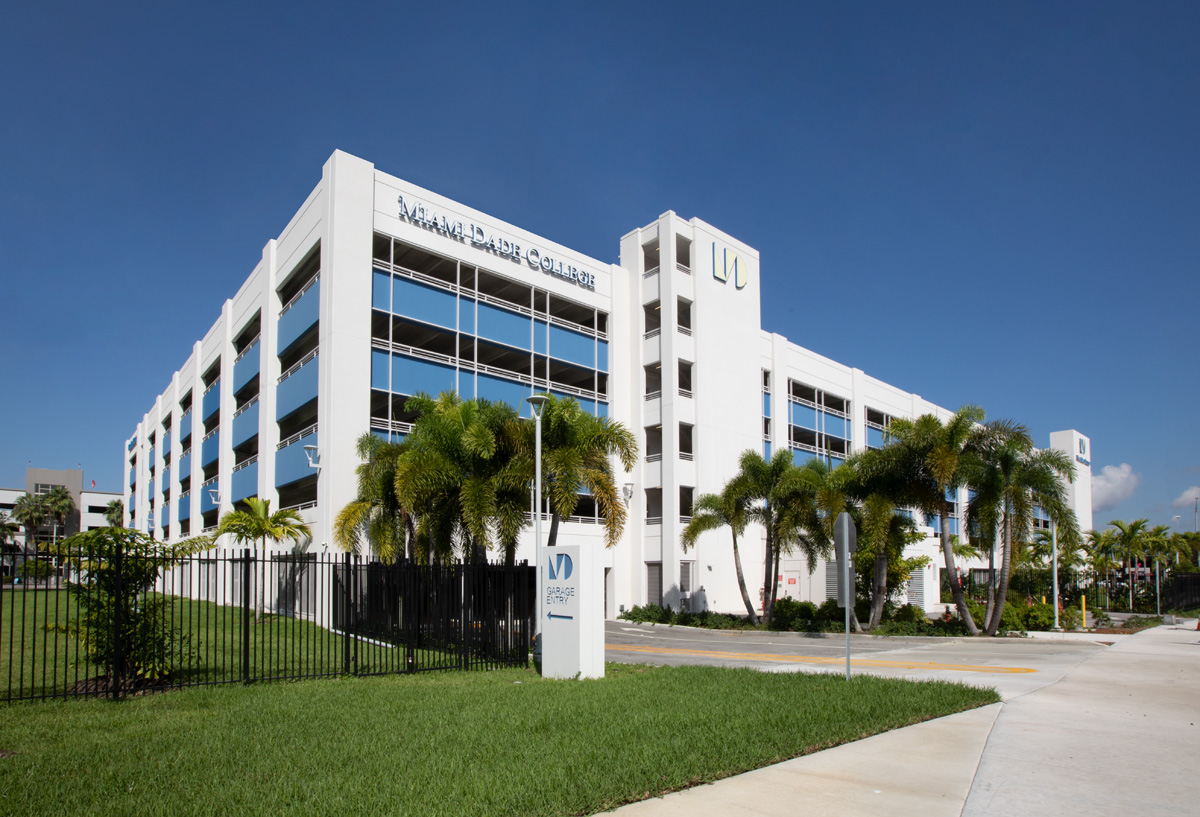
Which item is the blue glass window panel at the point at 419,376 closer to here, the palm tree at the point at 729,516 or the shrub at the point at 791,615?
the palm tree at the point at 729,516

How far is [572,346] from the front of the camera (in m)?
37.6

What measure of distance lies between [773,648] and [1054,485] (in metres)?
11.4

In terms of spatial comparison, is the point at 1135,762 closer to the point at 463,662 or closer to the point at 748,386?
the point at 463,662

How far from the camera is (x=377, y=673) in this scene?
48.8ft

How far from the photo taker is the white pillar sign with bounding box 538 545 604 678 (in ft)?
48.2

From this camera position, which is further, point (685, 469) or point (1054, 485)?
point (685, 469)

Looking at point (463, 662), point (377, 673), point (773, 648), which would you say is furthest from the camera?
point (773, 648)

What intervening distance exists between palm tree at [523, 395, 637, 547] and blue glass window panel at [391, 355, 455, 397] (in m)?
10.7

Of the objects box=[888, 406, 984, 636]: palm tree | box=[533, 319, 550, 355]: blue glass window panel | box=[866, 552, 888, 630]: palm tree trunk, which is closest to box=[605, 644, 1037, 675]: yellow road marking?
box=[888, 406, 984, 636]: palm tree

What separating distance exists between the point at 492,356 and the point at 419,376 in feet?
19.4

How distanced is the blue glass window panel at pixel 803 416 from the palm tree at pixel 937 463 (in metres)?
18.0

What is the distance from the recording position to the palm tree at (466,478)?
66.5 feet

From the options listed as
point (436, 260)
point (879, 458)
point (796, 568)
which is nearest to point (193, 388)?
point (436, 260)

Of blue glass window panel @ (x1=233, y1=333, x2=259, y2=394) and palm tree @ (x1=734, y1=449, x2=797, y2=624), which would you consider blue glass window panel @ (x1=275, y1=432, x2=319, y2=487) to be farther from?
palm tree @ (x1=734, y1=449, x2=797, y2=624)
